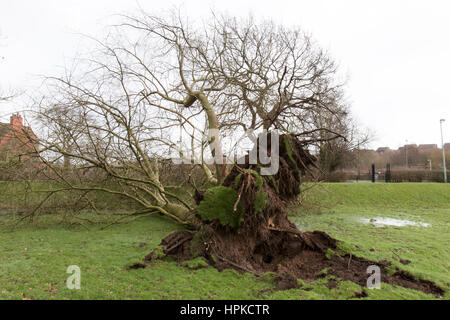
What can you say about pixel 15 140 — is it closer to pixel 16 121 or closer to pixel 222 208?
pixel 16 121

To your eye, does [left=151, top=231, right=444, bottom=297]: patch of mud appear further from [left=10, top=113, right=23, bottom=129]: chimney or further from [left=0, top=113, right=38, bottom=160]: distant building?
[left=10, top=113, right=23, bottom=129]: chimney

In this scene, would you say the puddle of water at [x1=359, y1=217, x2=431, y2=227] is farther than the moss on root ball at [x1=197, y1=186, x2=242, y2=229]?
Yes

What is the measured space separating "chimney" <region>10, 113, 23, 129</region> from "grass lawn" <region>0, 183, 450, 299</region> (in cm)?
336

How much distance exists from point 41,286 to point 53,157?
6021 millimetres

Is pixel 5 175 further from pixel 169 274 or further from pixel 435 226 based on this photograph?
pixel 435 226

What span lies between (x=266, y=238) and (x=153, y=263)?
2.21 metres

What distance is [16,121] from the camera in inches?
328

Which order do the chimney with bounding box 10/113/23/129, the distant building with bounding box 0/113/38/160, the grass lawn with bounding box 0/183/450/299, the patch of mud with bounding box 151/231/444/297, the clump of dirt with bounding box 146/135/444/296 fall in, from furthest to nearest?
the chimney with bounding box 10/113/23/129, the distant building with bounding box 0/113/38/160, the clump of dirt with bounding box 146/135/444/296, the patch of mud with bounding box 151/231/444/297, the grass lawn with bounding box 0/183/450/299

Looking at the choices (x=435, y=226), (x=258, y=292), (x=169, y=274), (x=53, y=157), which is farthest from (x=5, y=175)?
(x=435, y=226)

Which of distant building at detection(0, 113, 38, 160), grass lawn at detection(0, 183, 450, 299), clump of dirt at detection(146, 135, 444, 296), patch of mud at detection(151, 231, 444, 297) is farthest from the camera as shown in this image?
distant building at detection(0, 113, 38, 160)

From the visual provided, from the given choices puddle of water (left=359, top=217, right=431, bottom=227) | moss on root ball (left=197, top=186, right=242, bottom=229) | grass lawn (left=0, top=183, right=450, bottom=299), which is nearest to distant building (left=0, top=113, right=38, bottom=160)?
grass lawn (left=0, top=183, right=450, bottom=299)

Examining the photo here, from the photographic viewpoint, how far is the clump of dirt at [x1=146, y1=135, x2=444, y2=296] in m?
4.76

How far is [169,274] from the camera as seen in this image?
14.7ft

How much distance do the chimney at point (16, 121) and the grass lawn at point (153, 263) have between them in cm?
336
